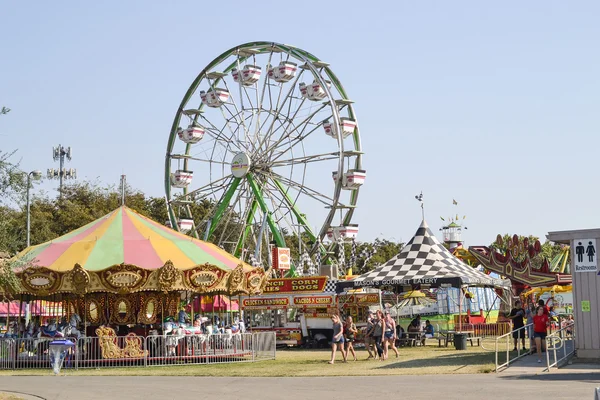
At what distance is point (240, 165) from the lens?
44.1m

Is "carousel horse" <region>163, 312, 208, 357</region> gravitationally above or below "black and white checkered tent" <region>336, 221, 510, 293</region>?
below

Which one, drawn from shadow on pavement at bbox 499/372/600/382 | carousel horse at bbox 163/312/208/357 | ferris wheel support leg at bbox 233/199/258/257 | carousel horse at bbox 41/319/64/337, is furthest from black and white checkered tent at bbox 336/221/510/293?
ferris wheel support leg at bbox 233/199/258/257

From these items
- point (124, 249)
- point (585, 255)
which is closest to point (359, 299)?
point (124, 249)

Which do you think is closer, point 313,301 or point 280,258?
point 313,301

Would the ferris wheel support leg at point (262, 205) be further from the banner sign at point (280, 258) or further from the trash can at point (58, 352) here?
the trash can at point (58, 352)

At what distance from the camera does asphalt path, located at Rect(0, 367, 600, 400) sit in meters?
15.2

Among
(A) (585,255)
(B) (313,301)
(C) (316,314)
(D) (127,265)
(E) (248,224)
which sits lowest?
(C) (316,314)

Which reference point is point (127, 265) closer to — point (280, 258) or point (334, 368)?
point (334, 368)

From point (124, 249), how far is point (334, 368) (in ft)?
26.9

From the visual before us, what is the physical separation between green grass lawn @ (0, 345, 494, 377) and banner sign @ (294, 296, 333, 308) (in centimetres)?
620

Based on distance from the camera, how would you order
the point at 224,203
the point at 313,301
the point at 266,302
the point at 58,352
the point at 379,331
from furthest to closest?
1. the point at 224,203
2. the point at 266,302
3. the point at 313,301
4. the point at 379,331
5. the point at 58,352

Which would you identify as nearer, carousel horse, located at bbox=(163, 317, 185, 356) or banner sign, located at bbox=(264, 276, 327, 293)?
carousel horse, located at bbox=(163, 317, 185, 356)

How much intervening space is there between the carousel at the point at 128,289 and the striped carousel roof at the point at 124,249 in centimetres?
3

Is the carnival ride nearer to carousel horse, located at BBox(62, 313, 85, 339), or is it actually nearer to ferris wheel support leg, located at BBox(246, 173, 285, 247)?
ferris wheel support leg, located at BBox(246, 173, 285, 247)
